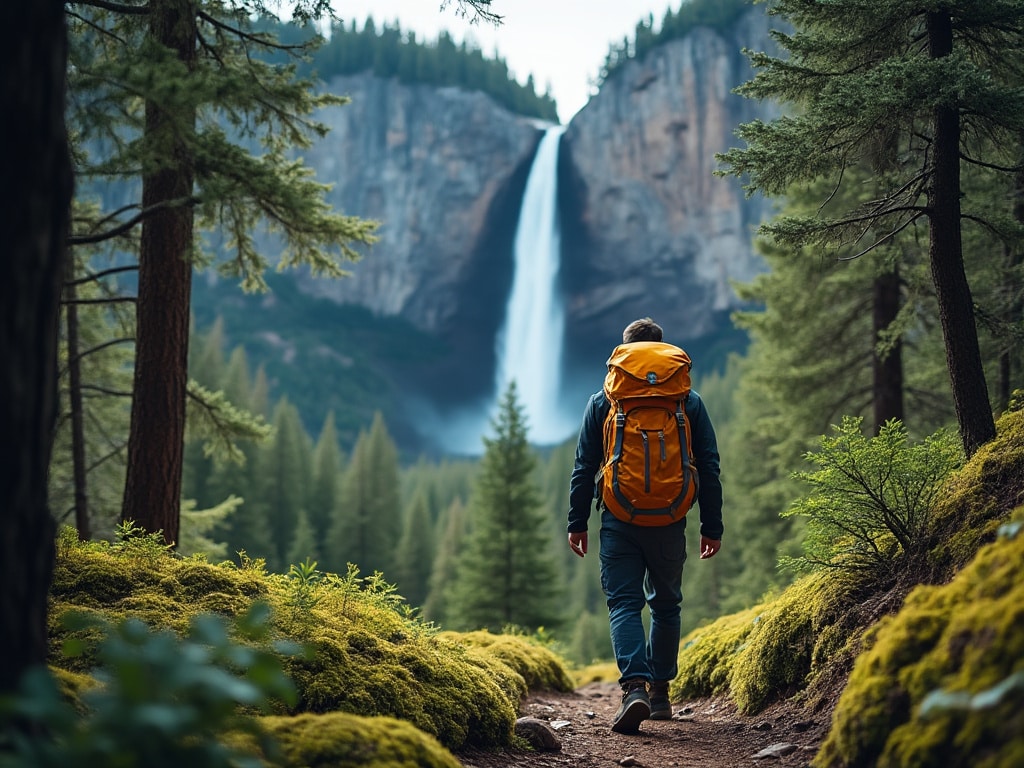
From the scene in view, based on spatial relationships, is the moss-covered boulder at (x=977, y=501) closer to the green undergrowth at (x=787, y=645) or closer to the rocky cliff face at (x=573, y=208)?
the green undergrowth at (x=787, y=645)

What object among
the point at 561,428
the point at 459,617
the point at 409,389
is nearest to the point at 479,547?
the point at 459,617

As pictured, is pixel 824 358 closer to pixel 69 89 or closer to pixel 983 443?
pixel 983 443

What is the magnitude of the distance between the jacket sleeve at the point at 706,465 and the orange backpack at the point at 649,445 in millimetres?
134

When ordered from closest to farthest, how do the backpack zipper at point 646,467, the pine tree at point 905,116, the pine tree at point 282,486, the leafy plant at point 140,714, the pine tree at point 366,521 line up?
the leafy plant at point 140,714 < the pine tree at point 905,116 < the backpack zipper at point 646,467 < the pine tree at point 366,521 < the pine tree at point 282,486

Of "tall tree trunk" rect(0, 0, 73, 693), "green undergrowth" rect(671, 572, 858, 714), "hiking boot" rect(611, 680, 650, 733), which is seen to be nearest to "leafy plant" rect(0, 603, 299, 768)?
"tall tree trunk" rect(0, 0, 73, 693)

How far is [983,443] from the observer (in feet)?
13.4

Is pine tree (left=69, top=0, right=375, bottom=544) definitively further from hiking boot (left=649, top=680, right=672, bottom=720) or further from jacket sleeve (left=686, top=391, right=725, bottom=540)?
hiking boot (left=649, top=680, right=672, bottom=720)

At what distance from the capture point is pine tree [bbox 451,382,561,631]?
1806 centimetres

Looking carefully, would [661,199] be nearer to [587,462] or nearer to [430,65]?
[430,65]

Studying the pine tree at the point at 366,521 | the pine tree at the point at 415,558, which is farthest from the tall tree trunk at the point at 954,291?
the pine tree at the point at 415,558

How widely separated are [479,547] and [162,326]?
44.3ft

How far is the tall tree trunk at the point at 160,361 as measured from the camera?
570cm

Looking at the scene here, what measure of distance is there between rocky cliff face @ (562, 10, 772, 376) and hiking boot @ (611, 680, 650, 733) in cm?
8041

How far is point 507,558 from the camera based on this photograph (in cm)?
1839
